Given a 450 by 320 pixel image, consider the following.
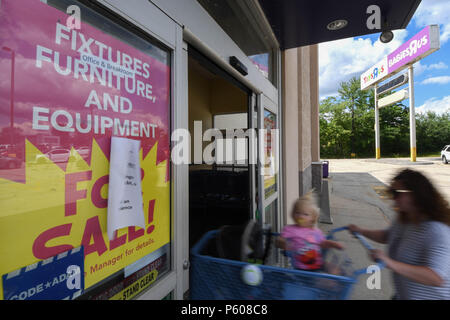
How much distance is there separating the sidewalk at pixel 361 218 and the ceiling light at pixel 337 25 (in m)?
2.72

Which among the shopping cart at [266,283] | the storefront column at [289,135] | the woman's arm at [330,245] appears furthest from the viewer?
the storefront column at [289,135]

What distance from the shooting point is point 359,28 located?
3.37 m

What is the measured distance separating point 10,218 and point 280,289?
1074mm

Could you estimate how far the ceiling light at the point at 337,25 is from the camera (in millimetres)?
3160

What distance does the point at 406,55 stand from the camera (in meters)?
19.5

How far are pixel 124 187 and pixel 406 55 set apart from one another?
25.1 m

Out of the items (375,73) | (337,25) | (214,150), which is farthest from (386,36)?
(375,73)

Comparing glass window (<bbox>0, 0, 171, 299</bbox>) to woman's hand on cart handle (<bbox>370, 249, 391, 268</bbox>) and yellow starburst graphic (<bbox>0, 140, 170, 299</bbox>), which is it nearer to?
yellow starburst graphic (<bbox>0, 140, 170, 299</bbox>)

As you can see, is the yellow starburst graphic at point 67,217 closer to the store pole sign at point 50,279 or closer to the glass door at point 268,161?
the store pole sign at point 50,279

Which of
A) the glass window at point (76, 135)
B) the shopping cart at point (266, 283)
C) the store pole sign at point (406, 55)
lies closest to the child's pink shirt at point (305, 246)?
the shopping cart at point (266, 283)

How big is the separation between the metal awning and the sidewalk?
8.58 ft

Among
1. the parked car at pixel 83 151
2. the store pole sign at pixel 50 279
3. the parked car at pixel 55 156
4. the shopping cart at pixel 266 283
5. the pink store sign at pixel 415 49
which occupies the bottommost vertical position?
the shopping cart at pixel 266 283

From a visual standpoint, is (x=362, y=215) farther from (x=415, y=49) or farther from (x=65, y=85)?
(x=415, y=49)

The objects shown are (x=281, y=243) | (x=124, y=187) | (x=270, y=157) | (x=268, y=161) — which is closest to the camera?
(x=124, y=187)
